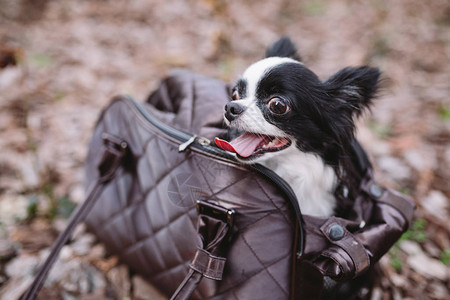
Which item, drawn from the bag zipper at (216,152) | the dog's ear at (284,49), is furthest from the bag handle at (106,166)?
the dog's ear at (284,49)

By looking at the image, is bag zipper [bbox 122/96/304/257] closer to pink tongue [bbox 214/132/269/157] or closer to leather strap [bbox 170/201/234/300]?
pink tongue [bbox 214/132/269/157]

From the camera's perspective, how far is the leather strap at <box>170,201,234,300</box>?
0.95 metres

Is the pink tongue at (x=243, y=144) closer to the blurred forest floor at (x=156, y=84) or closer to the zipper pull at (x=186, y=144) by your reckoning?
the zipper pull at (x=186, y=144)

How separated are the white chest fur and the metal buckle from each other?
0.23 meters

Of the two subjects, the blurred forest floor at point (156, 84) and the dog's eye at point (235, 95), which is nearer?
the dog's eye at point (235, 95)

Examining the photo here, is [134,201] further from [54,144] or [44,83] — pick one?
[44,83]

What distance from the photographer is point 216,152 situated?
1053mm

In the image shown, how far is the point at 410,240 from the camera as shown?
162cm

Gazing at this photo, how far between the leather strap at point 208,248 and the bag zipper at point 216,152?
0.16m

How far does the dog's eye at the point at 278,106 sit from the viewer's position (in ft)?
3.48

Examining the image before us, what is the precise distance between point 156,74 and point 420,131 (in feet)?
7.44

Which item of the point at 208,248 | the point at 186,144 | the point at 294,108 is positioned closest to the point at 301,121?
the point at 294,108

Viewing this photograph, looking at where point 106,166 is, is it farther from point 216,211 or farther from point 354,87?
point 354,87

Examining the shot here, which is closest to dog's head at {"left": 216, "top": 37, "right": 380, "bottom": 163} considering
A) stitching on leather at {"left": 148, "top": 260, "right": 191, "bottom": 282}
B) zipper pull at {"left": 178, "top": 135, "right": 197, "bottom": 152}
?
zipper pull at {"left": 178, "top": 135, "right": 197, "bottom": 152}
